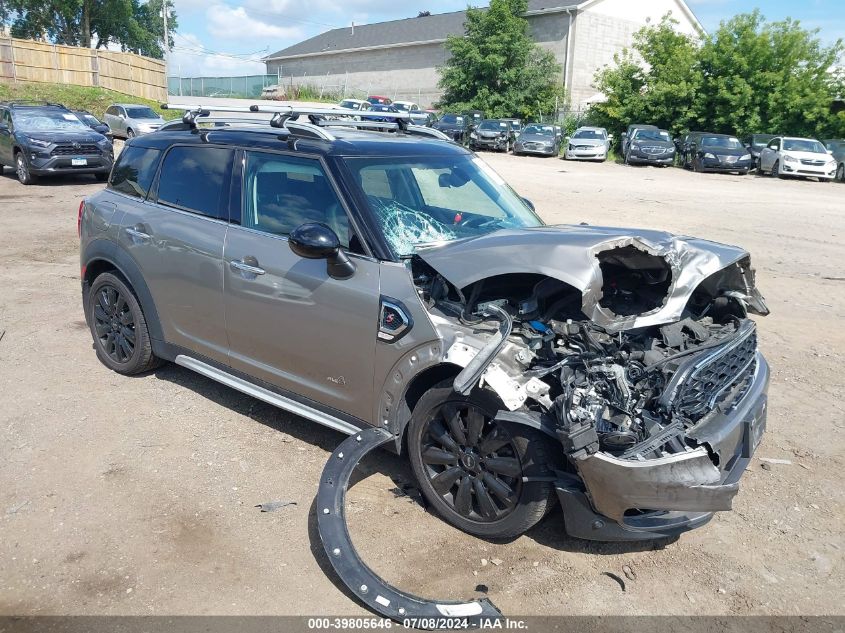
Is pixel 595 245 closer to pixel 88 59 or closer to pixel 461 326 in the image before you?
Answer: pixel 461 326

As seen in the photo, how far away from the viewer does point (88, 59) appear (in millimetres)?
39406

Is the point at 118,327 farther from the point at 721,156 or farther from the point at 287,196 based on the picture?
the point at 721,156

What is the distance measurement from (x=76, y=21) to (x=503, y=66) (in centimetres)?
4511

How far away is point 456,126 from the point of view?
35.3 m

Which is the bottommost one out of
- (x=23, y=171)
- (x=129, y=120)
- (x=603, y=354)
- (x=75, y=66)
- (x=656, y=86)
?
(x=23, y=171)

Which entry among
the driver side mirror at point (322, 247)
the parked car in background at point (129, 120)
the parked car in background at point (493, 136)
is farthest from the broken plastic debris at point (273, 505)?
the parked car in background at point (493, 136)

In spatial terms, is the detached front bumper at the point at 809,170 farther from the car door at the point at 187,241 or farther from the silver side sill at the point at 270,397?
the silver side sill at the point at 270,397

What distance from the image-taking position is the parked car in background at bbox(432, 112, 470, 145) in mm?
34531

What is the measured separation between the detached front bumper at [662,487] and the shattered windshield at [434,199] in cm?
159

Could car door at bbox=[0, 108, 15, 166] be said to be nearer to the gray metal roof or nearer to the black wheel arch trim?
the black wheel arch trim

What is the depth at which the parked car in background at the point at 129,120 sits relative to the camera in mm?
27755

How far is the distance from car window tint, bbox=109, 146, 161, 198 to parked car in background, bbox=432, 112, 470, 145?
96.6 feet

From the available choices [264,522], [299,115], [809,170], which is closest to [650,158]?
[809,170]

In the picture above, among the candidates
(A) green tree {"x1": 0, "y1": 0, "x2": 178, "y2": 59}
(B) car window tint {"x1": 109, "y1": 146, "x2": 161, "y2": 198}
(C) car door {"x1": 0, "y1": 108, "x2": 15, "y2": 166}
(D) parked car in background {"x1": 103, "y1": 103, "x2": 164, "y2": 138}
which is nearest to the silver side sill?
(B) car window tint {"x1": 109, "y1": 146, "x2": 161, "y2": 198}
